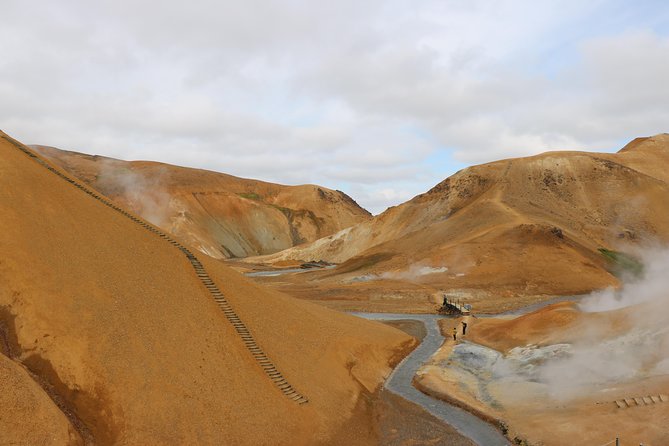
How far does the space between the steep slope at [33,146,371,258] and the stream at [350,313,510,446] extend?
281 ft

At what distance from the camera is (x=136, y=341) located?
2066 centimetres

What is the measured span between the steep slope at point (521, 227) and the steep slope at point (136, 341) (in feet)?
160

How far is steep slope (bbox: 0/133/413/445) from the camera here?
17.9 meters

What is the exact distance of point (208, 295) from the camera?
1048 inches

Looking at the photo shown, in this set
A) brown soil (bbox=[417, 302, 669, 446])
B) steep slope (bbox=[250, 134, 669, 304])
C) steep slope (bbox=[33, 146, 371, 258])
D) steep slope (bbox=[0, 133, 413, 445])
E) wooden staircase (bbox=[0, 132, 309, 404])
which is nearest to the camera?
steep slope (bbox=[0, 133, 413, 445])

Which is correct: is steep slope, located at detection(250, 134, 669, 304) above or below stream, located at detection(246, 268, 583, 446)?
above

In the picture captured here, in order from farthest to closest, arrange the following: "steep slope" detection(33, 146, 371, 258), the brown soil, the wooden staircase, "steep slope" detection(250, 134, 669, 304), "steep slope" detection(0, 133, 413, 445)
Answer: "steep slope" detection(33, 146, 371, 258), "steep slope" detection(250, 134, 669, 304), the wooden staircase, the brown soil, "steep slope" detection(0, 133, 413, 445)

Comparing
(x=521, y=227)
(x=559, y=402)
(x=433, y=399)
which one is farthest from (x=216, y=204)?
(x=559, y=402)

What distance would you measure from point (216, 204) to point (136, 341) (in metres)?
123

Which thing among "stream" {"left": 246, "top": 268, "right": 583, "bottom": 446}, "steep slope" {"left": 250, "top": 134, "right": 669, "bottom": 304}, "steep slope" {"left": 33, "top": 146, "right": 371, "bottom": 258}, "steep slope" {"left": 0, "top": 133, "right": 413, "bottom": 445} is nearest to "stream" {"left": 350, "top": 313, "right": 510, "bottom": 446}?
"stream" {"left": 246, "top": 268, "right": 583, "bottom": 446}

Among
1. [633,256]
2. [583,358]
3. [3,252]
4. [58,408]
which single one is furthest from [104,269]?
[633,256]

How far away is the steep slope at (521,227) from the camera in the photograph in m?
73.8

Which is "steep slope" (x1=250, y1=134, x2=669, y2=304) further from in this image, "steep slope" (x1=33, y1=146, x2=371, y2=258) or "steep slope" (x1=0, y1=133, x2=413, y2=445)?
"steep slope" (x1=0, y1=133, x2=413, y2=445)

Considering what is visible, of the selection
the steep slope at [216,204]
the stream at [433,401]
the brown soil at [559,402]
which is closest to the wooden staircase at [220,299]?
the stream at [433,401]
